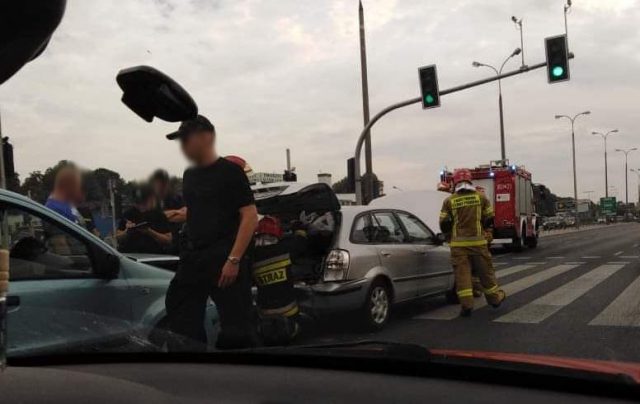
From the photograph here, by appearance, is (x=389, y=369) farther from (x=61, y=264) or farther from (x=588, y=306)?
(x=588, y=306)

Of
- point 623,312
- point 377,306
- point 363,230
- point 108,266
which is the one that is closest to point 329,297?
point 377,306

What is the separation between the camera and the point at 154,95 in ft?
7.91

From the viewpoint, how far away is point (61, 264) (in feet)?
11.5

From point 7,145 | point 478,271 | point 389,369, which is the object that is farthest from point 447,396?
point 478,271

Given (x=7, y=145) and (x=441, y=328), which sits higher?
(x=7, y=145)

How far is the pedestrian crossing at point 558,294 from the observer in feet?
23.6

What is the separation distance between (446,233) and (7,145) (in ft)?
21.6

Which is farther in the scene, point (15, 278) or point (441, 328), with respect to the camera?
point (441, 328)

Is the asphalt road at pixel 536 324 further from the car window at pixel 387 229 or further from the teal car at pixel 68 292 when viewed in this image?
the teal car at pixel 68 292

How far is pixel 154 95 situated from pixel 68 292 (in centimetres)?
149

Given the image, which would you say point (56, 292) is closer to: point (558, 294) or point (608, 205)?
point (558, 294)

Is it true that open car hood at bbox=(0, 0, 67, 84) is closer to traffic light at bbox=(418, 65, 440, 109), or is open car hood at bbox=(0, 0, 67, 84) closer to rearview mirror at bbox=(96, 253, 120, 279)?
rearview mirror at bbox=(96, 253, 120, 279)

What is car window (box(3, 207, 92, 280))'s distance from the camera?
320 cm

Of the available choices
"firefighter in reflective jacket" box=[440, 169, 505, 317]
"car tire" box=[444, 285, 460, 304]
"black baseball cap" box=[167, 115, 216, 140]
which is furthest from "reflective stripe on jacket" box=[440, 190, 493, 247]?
"black baseball cap" box=[167, 115, 216, 140]
